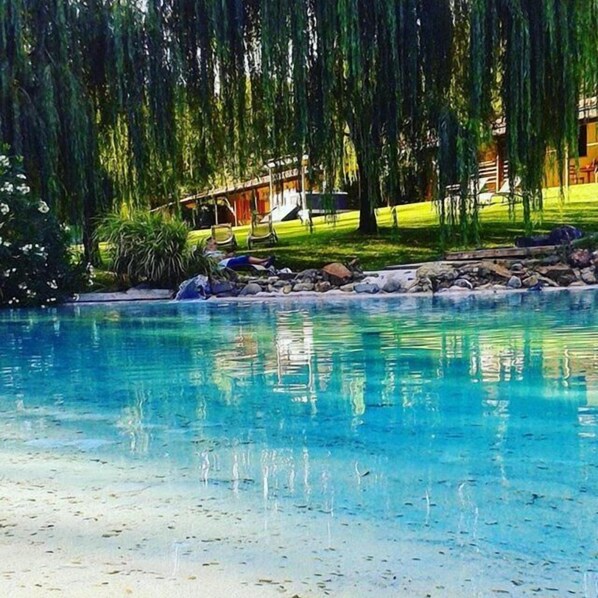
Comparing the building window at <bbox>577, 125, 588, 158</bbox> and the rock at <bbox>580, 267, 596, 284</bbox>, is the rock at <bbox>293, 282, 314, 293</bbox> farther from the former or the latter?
the building window at <bbox>577, 125, 588, 158</bbox>

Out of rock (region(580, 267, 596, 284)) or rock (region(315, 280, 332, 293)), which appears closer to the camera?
rock (region(580, 267, 596, 284))

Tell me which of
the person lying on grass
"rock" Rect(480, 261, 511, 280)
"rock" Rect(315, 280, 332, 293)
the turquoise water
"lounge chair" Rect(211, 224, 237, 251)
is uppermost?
"lounge chair" Rect(211, 224, 237, 251)

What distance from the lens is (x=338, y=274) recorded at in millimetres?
11867

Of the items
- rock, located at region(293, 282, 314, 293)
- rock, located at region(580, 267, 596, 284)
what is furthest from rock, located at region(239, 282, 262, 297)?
rock, located at region(580, 267, 596, 284)

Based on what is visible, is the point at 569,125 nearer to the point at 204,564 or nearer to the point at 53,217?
the point at 53,217

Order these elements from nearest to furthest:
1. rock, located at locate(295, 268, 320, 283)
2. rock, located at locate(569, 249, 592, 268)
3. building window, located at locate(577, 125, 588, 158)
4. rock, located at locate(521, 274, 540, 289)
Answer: rock, located at locate(521, 274, 540, 289)
rock, located at locate(569, 249, 592, 268)
rock, located at locate(295, 268, 320, 283)
building window, located at locate(577, 125, 588, 158)

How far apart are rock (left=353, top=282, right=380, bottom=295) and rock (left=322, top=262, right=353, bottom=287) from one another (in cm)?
57

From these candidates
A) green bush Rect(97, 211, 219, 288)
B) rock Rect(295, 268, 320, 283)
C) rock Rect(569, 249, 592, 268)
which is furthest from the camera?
green bush Rect(97, 211, 219, 288)

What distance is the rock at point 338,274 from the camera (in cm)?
1181

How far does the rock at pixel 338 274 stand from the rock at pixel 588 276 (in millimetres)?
3523

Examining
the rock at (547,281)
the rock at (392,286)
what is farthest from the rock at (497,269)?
the rock at (392,286)

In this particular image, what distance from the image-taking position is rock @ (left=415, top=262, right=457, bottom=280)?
1121 cm

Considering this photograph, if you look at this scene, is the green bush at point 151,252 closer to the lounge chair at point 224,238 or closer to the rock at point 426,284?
the rock at point 426,284

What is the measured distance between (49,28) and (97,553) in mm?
12501
